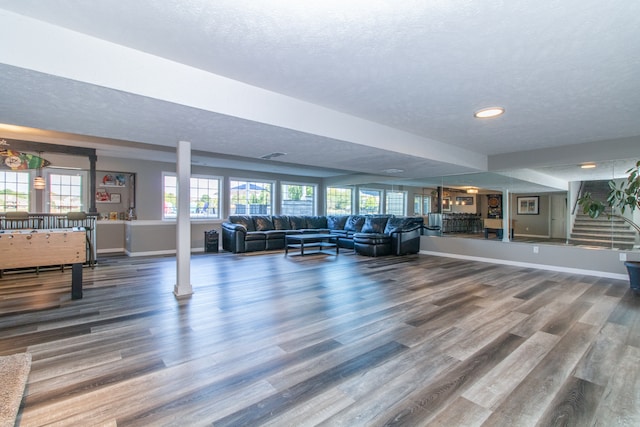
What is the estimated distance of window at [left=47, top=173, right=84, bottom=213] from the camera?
6.82 metres

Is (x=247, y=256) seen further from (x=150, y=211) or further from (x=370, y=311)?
(x=370, y=311)

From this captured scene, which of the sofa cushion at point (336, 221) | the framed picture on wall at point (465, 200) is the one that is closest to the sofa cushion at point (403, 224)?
the framed picture on wall at point (465, 200)

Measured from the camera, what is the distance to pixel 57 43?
1915 mm

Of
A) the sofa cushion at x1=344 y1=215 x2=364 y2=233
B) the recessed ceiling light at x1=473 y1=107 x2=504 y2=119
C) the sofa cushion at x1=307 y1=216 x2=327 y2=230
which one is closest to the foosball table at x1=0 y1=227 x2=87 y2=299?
the recessed ceiling light at x1=473 y1=107 x2=504 y2=119

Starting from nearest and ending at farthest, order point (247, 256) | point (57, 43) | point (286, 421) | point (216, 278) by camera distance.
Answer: point (286, 421) → point (57, 43) → point (216, 278) → point (247, 256)

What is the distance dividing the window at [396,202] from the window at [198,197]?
4961mm

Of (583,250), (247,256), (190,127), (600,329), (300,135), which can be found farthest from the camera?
(247,256)

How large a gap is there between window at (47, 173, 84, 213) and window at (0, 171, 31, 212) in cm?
38

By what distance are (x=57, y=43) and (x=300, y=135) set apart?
6.91ft

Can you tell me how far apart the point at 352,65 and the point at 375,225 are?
5.82 metres

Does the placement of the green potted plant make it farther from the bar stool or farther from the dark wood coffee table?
the bar stool

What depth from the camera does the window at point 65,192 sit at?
6824 mm

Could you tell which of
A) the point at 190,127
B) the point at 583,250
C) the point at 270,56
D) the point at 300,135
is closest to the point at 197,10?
the point at 270,56

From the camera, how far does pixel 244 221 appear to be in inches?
318
